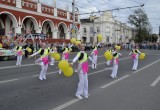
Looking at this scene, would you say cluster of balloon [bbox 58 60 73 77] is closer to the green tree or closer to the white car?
the white car

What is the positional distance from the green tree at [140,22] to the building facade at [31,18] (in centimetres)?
5407

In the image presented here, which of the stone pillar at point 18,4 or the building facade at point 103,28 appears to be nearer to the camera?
the stone pillar at point 18,4

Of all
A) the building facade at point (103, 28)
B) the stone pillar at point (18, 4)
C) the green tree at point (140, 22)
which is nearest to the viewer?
the stone pillar at point (18, 4)

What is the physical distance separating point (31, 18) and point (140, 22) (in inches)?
2623

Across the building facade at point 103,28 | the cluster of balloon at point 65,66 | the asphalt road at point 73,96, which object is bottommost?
the asphalt road at point 73,96

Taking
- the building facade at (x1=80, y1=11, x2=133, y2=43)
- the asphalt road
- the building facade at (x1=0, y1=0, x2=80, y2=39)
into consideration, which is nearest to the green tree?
the building facade at (x1=80, y1=11, x2=133, y2=43)

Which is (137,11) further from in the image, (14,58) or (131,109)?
(131,109)

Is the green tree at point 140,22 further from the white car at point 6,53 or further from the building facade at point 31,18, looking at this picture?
the white car at point 6,53

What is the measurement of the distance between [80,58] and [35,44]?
2544 centimetres

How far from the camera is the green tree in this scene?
3912 inches

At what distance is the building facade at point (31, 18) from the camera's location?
35688mm

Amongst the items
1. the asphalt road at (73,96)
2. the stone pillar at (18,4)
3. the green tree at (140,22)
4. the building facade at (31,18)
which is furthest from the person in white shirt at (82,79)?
the green tree at (140,22)

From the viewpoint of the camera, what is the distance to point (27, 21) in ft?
134

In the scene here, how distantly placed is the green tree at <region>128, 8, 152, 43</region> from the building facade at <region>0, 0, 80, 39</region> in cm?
5407
